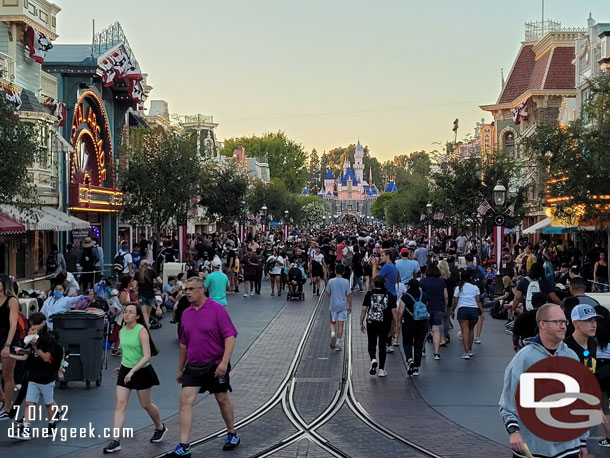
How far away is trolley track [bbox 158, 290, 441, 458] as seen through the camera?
9.10m

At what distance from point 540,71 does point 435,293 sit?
36.2 m

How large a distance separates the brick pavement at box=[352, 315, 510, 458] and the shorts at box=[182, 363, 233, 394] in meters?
2.22

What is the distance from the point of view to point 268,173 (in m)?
119

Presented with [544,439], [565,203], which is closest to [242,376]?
[544,439]

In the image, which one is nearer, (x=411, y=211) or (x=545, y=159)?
(x=545, y=159)

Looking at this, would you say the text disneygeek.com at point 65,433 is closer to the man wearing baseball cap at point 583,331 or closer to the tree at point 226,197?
the man wearing baseball cap at point 583,331

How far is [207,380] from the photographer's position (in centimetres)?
855

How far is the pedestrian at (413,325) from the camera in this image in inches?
526

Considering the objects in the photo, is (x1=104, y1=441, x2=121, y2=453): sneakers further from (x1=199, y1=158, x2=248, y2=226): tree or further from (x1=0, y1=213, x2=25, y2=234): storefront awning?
(x1=199, y1=158, x2=248, y2=226): tree

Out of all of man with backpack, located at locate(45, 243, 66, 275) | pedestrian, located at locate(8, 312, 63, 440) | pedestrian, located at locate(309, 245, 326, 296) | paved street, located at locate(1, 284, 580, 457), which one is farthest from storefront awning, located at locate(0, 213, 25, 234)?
pedestrian, located at locate(8, 312, 63, 440)

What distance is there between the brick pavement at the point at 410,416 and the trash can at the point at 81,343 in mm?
3651

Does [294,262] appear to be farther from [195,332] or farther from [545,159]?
[195,332]

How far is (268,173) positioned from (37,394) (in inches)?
4319

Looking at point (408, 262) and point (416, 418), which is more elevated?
point (408, 262)
